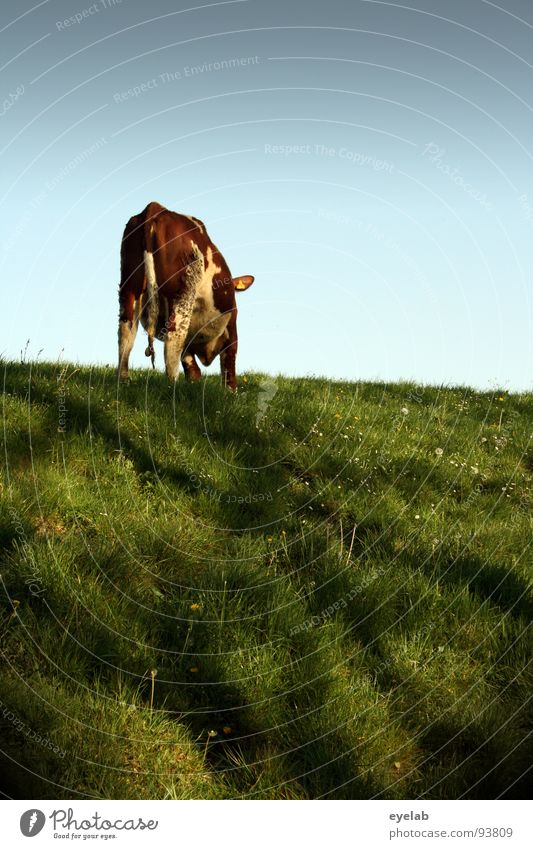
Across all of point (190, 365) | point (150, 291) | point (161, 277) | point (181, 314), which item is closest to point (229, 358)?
point (190, 365)

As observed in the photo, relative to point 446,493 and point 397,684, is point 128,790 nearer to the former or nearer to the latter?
point 397,684

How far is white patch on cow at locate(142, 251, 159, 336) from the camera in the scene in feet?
30.6

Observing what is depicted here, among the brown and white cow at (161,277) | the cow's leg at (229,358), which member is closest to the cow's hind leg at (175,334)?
the brown and white cow at (161,277)

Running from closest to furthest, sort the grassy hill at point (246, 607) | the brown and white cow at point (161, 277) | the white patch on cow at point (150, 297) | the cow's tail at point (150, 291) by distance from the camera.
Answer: the grassy hill at point (246, 607), the cow's tail at point (150, 291), the white patch on cow at point (150, 297), the brown and white cow at point (161, 277)

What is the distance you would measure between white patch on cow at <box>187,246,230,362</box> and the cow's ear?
0.62 m

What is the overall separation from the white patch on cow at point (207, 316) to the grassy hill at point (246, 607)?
7.93 feet

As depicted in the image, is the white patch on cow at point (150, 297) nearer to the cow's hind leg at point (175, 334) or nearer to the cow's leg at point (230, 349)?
the cow's hind leg at point (175, 334)

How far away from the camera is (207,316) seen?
11.1m

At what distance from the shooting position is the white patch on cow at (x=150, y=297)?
30.6 feet

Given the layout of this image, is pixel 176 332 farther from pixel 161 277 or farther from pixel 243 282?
pixel 243 282

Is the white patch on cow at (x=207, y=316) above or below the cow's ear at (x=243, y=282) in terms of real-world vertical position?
below

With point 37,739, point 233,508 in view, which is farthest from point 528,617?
point 37,739

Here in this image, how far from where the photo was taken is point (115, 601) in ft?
17.0

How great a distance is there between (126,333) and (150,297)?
0.59 metres
